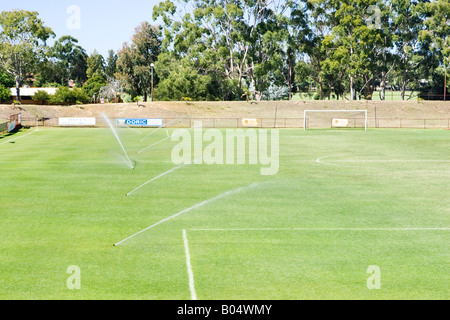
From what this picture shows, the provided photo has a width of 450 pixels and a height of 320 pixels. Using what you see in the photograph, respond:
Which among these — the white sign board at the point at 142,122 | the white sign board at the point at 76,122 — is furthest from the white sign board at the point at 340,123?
the white sign board at the point at 76,122

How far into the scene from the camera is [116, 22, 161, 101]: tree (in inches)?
5012

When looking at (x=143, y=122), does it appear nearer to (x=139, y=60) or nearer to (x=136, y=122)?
(x=136, y=122)

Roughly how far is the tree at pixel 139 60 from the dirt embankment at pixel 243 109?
3181 centimetres

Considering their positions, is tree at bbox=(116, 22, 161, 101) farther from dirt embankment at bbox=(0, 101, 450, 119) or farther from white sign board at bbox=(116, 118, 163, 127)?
white sign board at bbox=(116, 118, 163, 127)

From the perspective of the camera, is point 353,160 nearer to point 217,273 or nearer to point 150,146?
point 150,146

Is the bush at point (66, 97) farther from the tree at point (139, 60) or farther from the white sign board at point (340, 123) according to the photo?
the white sign board at point (340, 123)

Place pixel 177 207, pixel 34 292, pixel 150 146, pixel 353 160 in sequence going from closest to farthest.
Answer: pixel 34 292, pixel 177 207, pixel 353 160, pixel 150 146

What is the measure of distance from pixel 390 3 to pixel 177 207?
101 m

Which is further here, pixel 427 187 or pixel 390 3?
pixel 390 3

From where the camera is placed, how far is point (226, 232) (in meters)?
16.9

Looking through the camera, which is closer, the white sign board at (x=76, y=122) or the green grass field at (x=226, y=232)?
the green grass field at (x=226, y=232)

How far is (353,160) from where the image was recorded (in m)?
37.8

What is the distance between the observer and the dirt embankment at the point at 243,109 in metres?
93.6

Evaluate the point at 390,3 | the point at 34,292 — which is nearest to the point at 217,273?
the point at 34,292
